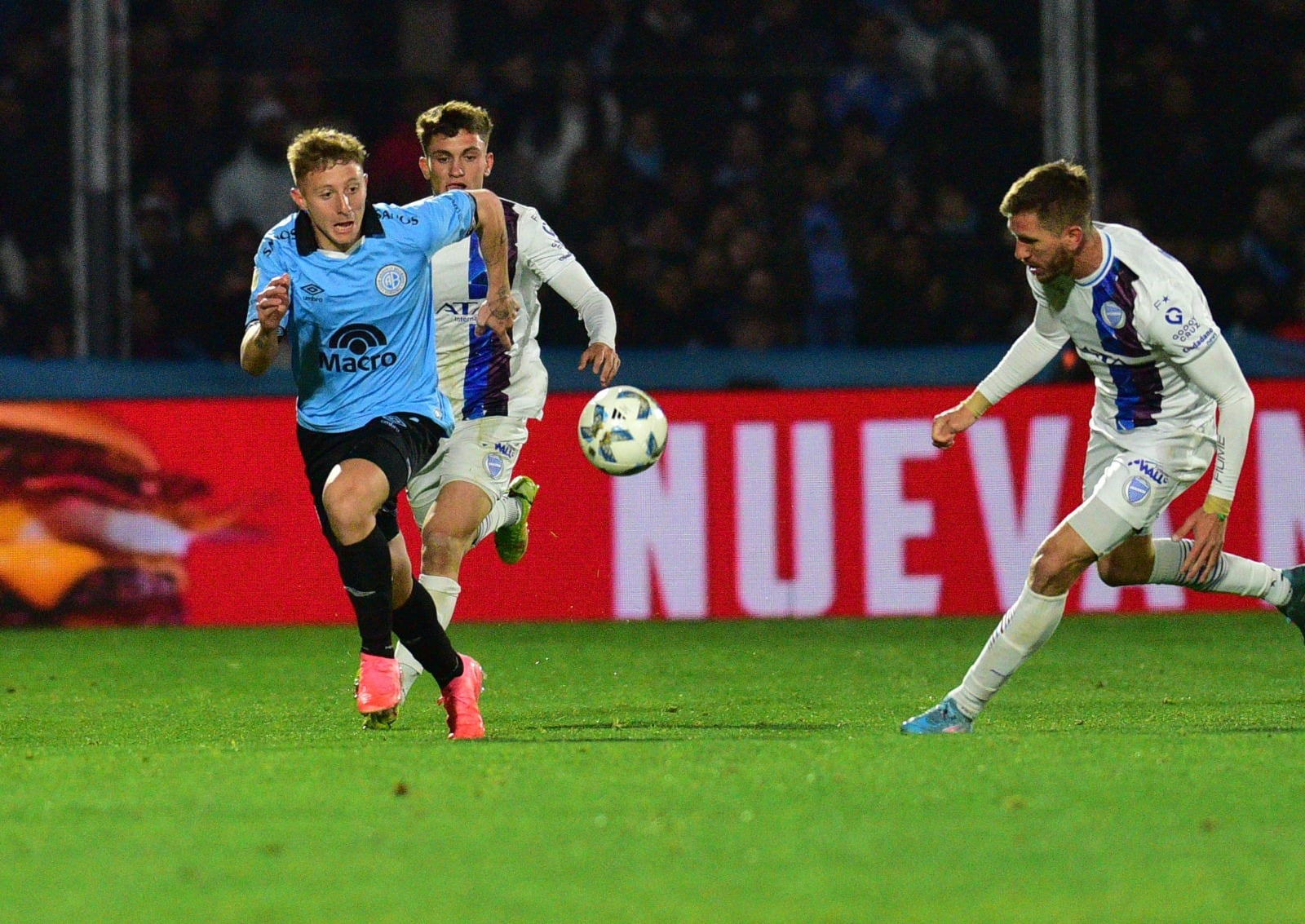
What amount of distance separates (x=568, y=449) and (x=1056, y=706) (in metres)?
4.28

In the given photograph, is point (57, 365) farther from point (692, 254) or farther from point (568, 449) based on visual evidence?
point (692, 254)

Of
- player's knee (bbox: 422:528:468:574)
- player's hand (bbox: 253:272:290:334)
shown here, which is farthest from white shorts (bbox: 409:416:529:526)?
player's hand (bbox: 253:272:290:334)

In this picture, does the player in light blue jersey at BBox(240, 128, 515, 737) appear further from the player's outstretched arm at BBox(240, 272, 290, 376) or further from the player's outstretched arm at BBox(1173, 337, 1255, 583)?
the player's outstretched arm at BBox(1173, 337, 1255, 583)

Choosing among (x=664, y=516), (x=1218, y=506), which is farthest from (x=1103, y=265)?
(x=664, y=516)

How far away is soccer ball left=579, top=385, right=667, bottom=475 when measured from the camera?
7.55 m

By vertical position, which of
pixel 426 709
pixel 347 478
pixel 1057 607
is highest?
pixel 347 478

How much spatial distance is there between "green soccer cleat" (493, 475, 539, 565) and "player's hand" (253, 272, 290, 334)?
86.8 inches

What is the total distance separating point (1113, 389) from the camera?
6.59 metres

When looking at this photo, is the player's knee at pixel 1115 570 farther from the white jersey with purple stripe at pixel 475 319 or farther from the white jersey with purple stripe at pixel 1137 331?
the white jersey with purple stripe at pixel 475 319

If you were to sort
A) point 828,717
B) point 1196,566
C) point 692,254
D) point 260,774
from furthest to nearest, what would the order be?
point 692,254, point 828,717, point 1196,566, point 260,774

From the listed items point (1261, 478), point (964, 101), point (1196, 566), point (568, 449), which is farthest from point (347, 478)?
point (964, 101)

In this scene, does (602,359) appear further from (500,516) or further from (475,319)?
(500,516)

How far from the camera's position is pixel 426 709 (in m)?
7.24

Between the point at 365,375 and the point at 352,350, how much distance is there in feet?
0.28
